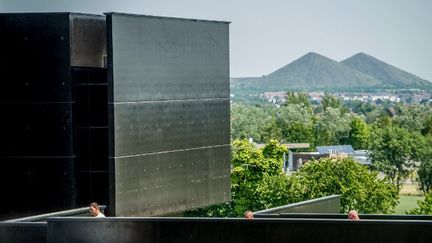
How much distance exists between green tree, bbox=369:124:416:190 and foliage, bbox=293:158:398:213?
4438 cm

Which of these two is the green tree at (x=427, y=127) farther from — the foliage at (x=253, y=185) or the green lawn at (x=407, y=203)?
the foliage at (x=253, y=185)

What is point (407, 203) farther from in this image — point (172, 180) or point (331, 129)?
point (172, 180)

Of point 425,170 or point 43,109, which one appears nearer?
point 43,109

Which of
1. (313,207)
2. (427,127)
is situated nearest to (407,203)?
(427,127)

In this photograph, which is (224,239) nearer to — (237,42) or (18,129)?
(18,129)

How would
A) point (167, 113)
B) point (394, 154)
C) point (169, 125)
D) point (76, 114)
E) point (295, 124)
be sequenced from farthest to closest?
point (295, 124), point (394, 154), point (169, 125), point (167, 113), point (76, 114)

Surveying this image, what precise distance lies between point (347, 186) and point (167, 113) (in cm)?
4931

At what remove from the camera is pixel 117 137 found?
21844 mm

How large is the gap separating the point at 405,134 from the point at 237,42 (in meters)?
70.4

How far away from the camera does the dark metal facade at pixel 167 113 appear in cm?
2189

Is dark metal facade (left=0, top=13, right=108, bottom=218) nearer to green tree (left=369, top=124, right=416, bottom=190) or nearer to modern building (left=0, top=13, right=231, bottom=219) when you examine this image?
modern building (left=0, top=13, right=231, bottom=219)

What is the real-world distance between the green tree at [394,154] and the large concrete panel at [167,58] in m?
93.6

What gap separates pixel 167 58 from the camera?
23.4 meters

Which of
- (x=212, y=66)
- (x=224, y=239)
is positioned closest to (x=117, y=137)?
(x=212, y=66)
